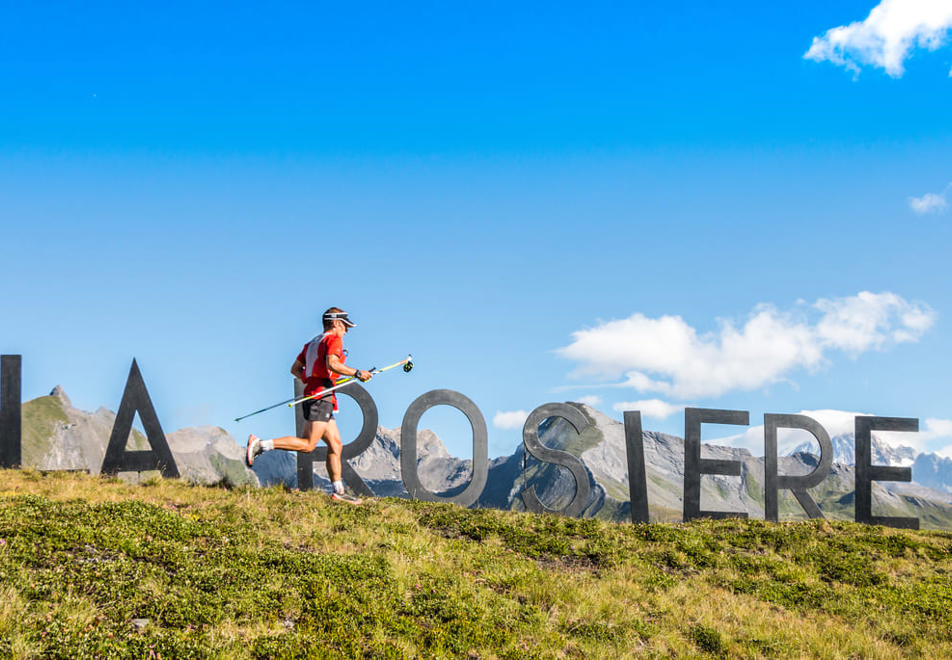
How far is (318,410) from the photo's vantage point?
16.9 m

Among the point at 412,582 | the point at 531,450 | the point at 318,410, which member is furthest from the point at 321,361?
the point at 531,450

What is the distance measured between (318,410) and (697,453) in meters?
11.3

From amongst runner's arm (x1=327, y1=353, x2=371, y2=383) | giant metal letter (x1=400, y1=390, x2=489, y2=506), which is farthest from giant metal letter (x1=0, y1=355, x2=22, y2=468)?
giant metal letter (x1=400, y1=390, x2=489, y2=506)

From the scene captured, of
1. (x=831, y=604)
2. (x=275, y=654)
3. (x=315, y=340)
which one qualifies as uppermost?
(x=315, y=340)

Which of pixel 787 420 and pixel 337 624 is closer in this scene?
pixel 337 624

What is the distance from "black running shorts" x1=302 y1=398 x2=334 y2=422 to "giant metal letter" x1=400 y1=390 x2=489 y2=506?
14.3 ft

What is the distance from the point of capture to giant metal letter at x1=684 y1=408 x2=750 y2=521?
72.0ft

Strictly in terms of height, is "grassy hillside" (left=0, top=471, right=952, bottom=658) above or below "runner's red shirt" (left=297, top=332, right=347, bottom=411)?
below

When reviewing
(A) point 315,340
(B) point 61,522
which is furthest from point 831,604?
(B) point 61,522

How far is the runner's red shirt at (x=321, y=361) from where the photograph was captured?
16906 mm

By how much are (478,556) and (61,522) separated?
23.2 feet

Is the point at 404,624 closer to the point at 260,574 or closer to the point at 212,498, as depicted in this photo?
the point at 260,574

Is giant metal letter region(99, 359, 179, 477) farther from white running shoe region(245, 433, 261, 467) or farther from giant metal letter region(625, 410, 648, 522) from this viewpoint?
giant metal letter region(625, 410, 648, 522)

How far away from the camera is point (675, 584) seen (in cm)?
1395
